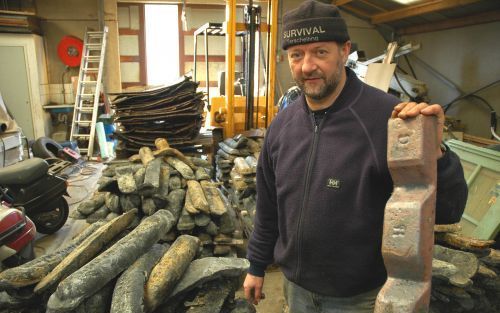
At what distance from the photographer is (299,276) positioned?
4.88 ft

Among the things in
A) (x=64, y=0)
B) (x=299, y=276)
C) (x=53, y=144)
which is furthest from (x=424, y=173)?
(x=64, y=0)

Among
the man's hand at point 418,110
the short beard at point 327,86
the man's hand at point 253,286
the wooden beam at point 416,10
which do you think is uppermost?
the wooden beam at point 416,10

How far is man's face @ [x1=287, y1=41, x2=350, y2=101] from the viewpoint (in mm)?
1382

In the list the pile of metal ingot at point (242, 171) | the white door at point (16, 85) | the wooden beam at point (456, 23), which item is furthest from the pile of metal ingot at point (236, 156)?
the white door at point (16, 85)

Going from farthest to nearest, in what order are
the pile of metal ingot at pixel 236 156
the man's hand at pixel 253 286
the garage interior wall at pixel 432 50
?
the garage interior wall at pixel 432 50
the pile of metal ingot at pixel 236 156
the man's hand at pixel 253 286

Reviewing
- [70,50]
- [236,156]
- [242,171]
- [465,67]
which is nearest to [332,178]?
[242,171]

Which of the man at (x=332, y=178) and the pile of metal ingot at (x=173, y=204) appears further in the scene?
the pile of metal ingot at (x=173, y=204)

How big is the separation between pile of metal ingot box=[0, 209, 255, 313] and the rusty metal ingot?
0.97 m

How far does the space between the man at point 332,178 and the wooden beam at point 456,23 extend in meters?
6.18

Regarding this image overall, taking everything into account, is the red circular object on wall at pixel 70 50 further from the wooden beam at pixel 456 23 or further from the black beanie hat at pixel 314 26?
the black beanie hat at pixel 314 26

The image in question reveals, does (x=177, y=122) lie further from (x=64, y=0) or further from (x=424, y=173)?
(x=64, y=0)

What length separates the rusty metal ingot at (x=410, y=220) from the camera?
0.94 meters

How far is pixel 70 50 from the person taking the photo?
8.27 metres

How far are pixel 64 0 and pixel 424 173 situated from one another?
9335 millimetres
